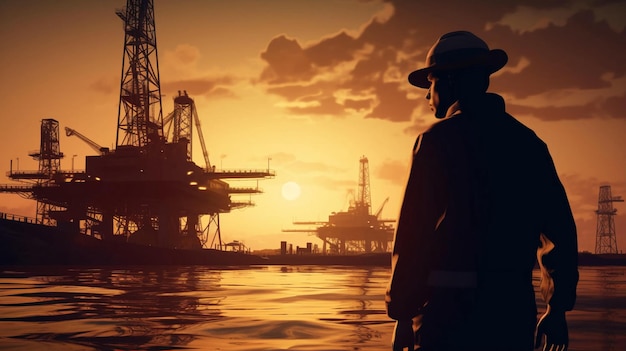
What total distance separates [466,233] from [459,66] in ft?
2.63

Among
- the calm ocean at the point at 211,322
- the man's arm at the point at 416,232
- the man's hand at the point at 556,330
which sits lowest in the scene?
the calm ocean at the point at 211,322

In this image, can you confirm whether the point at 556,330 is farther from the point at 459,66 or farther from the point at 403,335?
the point at 459,66

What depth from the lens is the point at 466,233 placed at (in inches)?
102

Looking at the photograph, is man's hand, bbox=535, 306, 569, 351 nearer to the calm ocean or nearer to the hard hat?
the hard hat

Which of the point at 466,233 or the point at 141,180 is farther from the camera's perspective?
the point at 141,180

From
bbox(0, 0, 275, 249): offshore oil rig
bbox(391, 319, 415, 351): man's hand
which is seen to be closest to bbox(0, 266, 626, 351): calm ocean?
bbox(391, 319, 415, 351): man's hand

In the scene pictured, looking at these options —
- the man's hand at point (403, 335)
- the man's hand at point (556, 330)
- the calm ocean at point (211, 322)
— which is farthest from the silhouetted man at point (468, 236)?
the calm ocean at point (211, 322)

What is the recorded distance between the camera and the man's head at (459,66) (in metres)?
2.80

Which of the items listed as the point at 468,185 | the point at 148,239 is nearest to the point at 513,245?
the point at 468,185

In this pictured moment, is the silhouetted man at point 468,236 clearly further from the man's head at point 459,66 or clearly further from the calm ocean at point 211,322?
the calm ocean at point 211,322

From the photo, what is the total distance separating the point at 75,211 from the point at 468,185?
63.5 m

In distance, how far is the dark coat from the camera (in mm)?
2574

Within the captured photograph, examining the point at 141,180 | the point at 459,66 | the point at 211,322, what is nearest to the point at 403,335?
the point at 459,66

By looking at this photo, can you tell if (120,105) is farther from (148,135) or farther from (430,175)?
(430,175)
